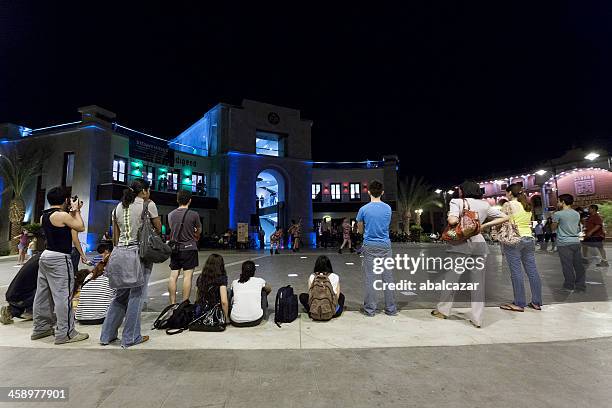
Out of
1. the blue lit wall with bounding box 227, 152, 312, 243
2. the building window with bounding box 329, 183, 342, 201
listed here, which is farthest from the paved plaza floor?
the building window with bounding box 329, 183, 342, 201

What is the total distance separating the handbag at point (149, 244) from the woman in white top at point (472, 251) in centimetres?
377

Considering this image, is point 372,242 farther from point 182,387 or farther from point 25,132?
point 25,132

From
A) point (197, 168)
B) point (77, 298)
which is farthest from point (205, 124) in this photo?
point (77, 298)

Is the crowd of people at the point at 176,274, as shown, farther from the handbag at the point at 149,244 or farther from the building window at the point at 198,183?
the building window at the point at 198,183

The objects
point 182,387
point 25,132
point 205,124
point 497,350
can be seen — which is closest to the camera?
point 182,387

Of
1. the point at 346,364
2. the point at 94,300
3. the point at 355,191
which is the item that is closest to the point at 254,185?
the point at 355,191

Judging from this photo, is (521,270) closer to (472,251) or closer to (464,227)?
(472,251)

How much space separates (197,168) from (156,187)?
12.4 ft

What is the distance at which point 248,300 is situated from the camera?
14.1 ft

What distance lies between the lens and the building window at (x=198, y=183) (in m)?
A: 25.4

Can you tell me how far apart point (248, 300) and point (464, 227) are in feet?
10.0

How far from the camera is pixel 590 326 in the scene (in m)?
4.11

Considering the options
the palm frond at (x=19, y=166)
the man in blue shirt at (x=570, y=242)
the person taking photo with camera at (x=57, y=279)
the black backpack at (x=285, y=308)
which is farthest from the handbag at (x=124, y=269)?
the palm frond at (x=19, y=166)

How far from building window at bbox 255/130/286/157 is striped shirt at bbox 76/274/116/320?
24508 millimetres
